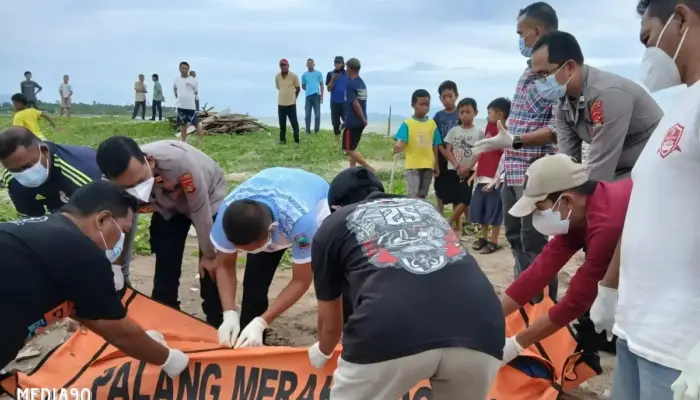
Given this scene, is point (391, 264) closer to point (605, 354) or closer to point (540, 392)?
point (540, 392)

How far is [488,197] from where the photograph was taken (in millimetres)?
5844

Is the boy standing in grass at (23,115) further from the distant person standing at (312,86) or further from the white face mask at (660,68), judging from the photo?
the white face mask at (660,68)

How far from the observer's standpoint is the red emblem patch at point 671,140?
4.85 ft

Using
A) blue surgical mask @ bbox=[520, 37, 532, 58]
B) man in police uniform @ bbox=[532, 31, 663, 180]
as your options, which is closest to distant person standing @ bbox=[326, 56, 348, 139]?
blue surgical mask @ bbox=[520, 37, 532, 58]

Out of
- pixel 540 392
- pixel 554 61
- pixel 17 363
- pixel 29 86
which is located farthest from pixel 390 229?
pixel 29 86

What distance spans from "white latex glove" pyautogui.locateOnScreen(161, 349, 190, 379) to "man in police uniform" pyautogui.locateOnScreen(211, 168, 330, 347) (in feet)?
0.94

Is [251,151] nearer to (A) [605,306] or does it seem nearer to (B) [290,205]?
(B) [290,205]

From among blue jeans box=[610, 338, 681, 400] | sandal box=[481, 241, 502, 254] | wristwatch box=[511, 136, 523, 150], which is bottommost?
sandal box=[481, 241, 502, 254]

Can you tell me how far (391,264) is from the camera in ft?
6.34

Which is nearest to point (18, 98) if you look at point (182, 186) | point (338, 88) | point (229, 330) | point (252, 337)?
point (338, 88)

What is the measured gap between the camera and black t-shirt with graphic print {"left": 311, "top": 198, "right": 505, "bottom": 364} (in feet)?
6.11

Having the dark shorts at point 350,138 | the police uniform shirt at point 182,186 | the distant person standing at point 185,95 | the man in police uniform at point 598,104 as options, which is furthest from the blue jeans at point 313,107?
the man in police uniform at point 598,104

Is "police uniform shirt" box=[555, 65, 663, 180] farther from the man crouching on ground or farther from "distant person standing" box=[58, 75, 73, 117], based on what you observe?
"distant person standing" box=[58, 75, 73, 117]

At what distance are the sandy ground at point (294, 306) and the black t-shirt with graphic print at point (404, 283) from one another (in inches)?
64.2
